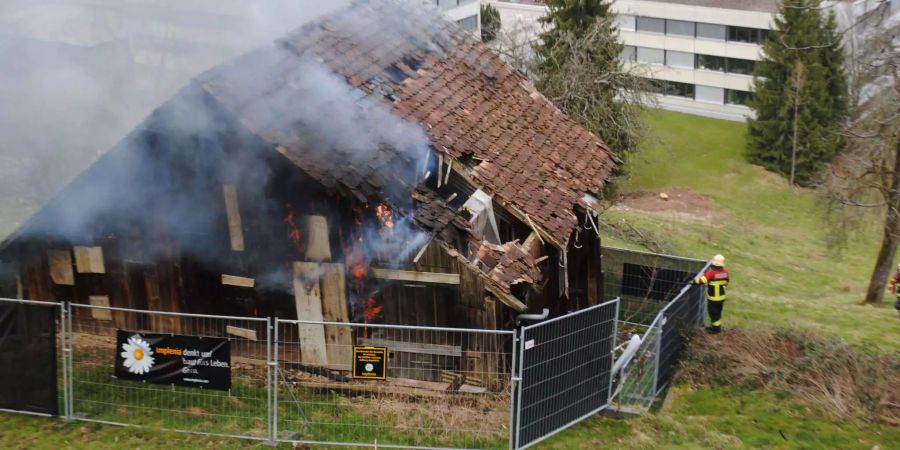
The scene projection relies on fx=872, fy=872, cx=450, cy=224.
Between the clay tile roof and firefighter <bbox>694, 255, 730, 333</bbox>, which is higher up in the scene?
the clay tile roof

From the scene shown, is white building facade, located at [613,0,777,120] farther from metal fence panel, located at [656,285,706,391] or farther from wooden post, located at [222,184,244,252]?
wooden post, located at [222,184,244,252]

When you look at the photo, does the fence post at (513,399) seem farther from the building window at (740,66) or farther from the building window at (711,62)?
the building window at (711,62)

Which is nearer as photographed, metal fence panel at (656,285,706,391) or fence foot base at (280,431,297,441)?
fence foot base at (280,431,297,441)

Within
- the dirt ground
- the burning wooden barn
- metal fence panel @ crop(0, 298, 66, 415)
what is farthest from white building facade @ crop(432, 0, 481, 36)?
metal fence panel @ crop(0, 298, 66, 415)

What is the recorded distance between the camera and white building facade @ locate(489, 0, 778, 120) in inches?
1903

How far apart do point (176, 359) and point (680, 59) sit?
45.1m

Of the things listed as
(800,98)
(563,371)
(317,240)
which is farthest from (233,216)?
(800,98)

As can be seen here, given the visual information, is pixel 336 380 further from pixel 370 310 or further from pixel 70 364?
pixel 70 364

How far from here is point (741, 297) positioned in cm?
1962

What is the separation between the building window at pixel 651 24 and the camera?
49781 mm

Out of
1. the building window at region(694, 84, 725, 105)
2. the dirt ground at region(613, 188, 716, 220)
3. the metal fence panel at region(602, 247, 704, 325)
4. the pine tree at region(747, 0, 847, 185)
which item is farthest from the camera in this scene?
the building window at region(694, 84, 725, 105)

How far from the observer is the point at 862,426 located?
1008cm

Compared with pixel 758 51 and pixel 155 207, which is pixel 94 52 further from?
pixel 758 51

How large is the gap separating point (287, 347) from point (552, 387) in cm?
344
